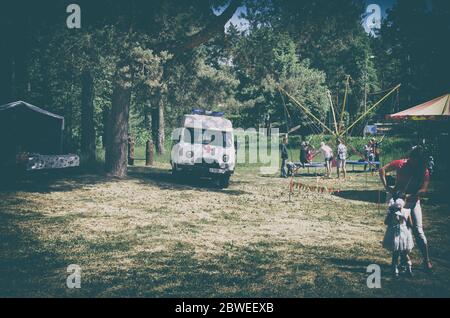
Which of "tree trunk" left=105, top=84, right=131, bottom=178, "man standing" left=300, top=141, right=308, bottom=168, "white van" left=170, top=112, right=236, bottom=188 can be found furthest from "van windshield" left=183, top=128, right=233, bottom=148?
"man standing" left=300, top=141, right=308, bottom=168

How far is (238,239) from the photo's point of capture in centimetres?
1077

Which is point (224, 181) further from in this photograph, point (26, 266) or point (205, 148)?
point (26, 266)

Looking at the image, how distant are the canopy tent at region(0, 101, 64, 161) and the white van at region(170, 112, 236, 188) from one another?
640 cm

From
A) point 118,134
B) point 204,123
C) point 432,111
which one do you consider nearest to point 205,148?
point 204,123

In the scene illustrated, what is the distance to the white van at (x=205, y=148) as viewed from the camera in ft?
64.9

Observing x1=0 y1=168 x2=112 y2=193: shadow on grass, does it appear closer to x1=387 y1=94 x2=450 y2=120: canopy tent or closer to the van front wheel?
the van front wheel

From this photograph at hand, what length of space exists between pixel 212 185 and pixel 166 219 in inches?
308

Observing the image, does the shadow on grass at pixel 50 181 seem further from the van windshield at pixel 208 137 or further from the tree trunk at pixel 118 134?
the van windshield at pixel 208 137

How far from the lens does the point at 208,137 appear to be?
2047 cm

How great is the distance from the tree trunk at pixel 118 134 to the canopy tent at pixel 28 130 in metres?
3.67

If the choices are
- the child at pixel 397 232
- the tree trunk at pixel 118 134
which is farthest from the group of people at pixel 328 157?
the child at pixel 397 232
